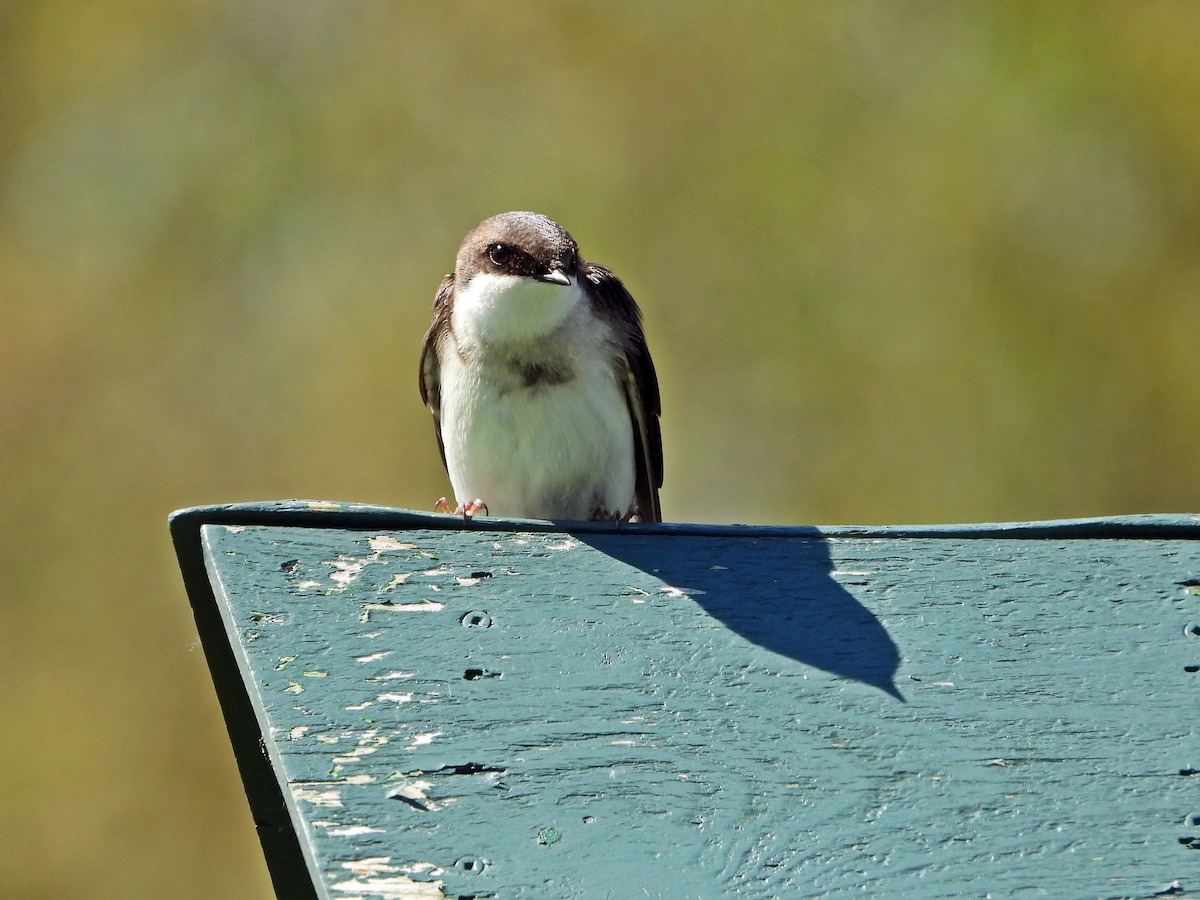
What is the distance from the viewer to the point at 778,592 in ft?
9.82

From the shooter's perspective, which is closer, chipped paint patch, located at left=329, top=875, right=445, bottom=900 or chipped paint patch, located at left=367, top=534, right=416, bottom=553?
chipped paint patch, located at left=329, top=875, right=445, bottom=900

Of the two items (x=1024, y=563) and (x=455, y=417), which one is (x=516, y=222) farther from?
(x=1024, y=563)

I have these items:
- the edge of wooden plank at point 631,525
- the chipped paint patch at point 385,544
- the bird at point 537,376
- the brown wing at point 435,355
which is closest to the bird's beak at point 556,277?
the bird at point 537,376

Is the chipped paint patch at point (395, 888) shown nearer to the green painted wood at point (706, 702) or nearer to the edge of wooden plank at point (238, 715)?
the green painted wood at point (706, 702)

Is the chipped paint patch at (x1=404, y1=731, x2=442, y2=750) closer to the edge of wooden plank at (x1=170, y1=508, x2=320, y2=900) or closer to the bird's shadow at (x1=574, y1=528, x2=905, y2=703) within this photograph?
the edge of wooden plank at (x1=170, y1=508, x2=320, y2=900)

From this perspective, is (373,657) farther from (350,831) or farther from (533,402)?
(533,402)

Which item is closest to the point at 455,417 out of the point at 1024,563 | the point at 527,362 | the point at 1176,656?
the point at 527,362

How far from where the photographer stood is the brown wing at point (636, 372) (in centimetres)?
423

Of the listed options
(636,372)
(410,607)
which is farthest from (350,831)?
(636,372)

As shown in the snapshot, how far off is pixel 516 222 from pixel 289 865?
173cm

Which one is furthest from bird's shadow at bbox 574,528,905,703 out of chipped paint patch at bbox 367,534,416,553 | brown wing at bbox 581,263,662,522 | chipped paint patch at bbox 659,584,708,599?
brown wing at bbox 581,263,662,522

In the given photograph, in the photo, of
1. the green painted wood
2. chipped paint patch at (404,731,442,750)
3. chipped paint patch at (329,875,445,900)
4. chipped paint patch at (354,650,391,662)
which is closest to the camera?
chipped paint patch at (329,875,445,900)

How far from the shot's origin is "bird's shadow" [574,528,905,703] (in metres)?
2.82

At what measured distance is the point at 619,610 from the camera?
2893mm
